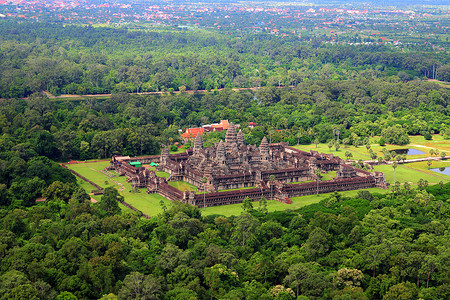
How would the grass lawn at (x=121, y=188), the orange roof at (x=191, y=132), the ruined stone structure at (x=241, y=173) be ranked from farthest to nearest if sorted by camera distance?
the orange roof at (x=191, y=132) → the ruined stone structure at (x=241, y=173) → the grass lawn at (x=121, y=188)

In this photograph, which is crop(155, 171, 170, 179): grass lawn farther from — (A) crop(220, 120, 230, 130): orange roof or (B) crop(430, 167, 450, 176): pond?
(B) crop(430, 167, 450, 176): pond

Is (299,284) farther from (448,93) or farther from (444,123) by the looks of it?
(448,93)

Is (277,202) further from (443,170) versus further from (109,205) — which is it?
(443,170)

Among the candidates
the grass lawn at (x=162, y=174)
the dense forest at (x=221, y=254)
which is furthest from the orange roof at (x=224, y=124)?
the dense forest at (x=221, y=254)

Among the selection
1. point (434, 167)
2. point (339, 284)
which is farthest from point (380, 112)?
point (339, 284)

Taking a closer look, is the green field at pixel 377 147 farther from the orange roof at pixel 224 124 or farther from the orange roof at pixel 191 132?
the orange roof at pixel 191 132

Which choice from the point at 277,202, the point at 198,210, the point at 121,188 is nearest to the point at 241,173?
the point at 277,202
